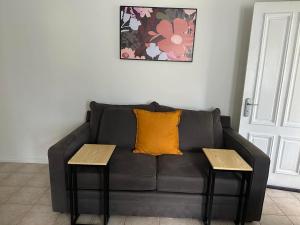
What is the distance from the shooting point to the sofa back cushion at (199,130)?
7.59 ft

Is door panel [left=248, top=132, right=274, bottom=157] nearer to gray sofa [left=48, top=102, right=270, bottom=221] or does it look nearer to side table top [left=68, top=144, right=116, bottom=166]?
gray sofa [left=48, top=102, right=270, bottom=221]

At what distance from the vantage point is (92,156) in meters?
1.71

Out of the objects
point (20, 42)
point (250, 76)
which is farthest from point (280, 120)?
point (20, 42)

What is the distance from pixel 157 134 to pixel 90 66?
1194mm

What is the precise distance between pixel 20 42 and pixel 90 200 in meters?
2.02

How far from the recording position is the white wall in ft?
8.20

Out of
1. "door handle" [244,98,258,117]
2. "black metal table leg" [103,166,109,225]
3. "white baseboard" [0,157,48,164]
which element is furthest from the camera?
"white baseboard" [0,157,48,164]

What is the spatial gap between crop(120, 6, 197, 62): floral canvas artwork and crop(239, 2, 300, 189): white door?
27.2 inches

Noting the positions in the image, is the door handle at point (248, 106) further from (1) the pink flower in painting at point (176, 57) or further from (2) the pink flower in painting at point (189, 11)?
(2) the pink flower in painting at point (189, 11)

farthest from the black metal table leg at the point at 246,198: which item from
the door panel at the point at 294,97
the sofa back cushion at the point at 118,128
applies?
the sofa back cushion at the point at 118,128

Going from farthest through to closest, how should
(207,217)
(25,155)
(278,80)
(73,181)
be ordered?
1. (25,155)
2. (278,80)
3. (207,217)
4. (73,181)

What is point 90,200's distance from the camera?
186 cm

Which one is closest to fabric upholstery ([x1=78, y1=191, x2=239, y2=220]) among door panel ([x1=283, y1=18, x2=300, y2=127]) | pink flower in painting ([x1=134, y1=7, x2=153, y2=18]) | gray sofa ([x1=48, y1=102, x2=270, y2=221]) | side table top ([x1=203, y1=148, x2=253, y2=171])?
gray sofa ([x1=48, y1=102, x2=270, y2=221])

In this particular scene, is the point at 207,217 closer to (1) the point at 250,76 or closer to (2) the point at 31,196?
(1) the point at 250,76
